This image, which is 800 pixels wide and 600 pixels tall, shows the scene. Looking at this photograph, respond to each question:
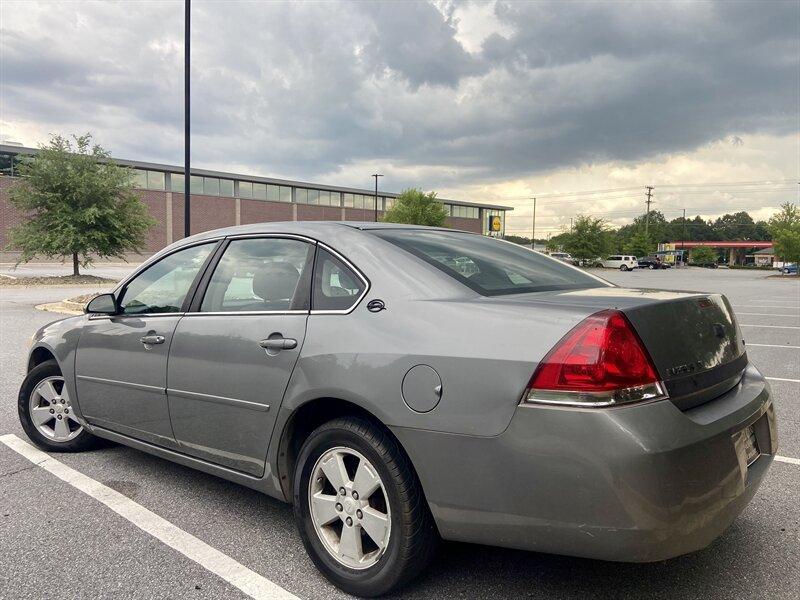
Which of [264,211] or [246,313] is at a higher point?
[264,211]

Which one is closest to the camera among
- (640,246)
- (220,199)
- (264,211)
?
(220,199)

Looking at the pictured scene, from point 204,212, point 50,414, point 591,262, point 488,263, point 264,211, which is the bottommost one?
point 50,414

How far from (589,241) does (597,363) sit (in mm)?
70505

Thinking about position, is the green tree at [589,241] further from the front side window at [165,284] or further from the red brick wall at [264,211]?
the front side window at [165,284]

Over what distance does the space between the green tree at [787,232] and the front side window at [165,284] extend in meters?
62.3

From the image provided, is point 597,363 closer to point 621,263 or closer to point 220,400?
point 220,400

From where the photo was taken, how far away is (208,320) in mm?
3164

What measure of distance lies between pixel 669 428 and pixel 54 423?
4101mm

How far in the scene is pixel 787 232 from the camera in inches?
2175

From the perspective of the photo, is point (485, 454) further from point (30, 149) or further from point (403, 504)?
point (30, 149)

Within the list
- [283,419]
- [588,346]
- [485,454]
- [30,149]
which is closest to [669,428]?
[588,346]

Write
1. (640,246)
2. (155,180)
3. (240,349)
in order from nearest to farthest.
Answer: (240,349) < (155,180) < (640,246)

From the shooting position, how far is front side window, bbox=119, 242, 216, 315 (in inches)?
137

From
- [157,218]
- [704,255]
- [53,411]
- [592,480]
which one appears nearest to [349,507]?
[592,480]
